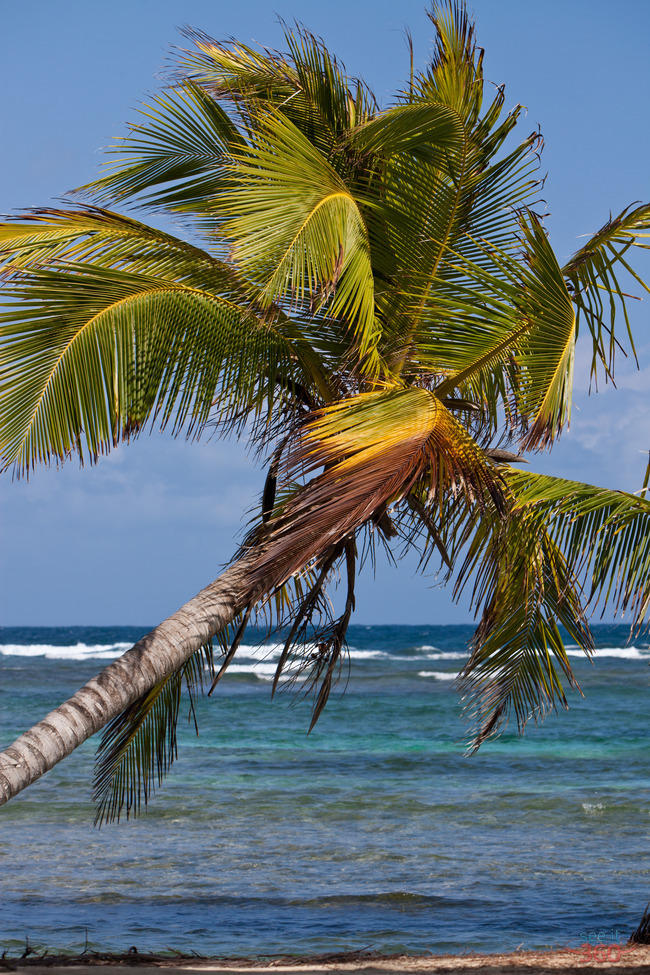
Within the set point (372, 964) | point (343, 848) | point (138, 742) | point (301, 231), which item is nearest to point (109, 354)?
point (301, 231)

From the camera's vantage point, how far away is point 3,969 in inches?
184

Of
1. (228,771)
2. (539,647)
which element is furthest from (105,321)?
(228,771)

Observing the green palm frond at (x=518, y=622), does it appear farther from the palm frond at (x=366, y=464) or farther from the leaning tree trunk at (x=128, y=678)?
the leaning tree trunk at (x=128, y=678)

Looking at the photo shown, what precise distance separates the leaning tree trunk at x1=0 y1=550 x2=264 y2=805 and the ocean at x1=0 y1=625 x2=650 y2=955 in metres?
0.43

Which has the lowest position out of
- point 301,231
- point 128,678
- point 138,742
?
point 138,742

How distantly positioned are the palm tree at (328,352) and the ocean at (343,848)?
40.7 inches

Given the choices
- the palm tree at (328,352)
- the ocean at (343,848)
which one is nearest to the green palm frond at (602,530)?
the palm tree at (328,352)

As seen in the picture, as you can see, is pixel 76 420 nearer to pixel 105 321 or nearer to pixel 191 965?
pixel 105 321

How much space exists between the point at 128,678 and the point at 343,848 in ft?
19.8

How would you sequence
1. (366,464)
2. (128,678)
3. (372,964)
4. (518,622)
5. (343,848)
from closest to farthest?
(366,464)
(128,678)
(372,964)
(518,622)
(343,848)

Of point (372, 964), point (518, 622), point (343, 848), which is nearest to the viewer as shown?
point (372, 964)

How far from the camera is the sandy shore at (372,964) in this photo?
16.1 ft

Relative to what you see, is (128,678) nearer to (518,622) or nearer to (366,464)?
(366,464)

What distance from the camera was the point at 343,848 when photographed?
9586mm
